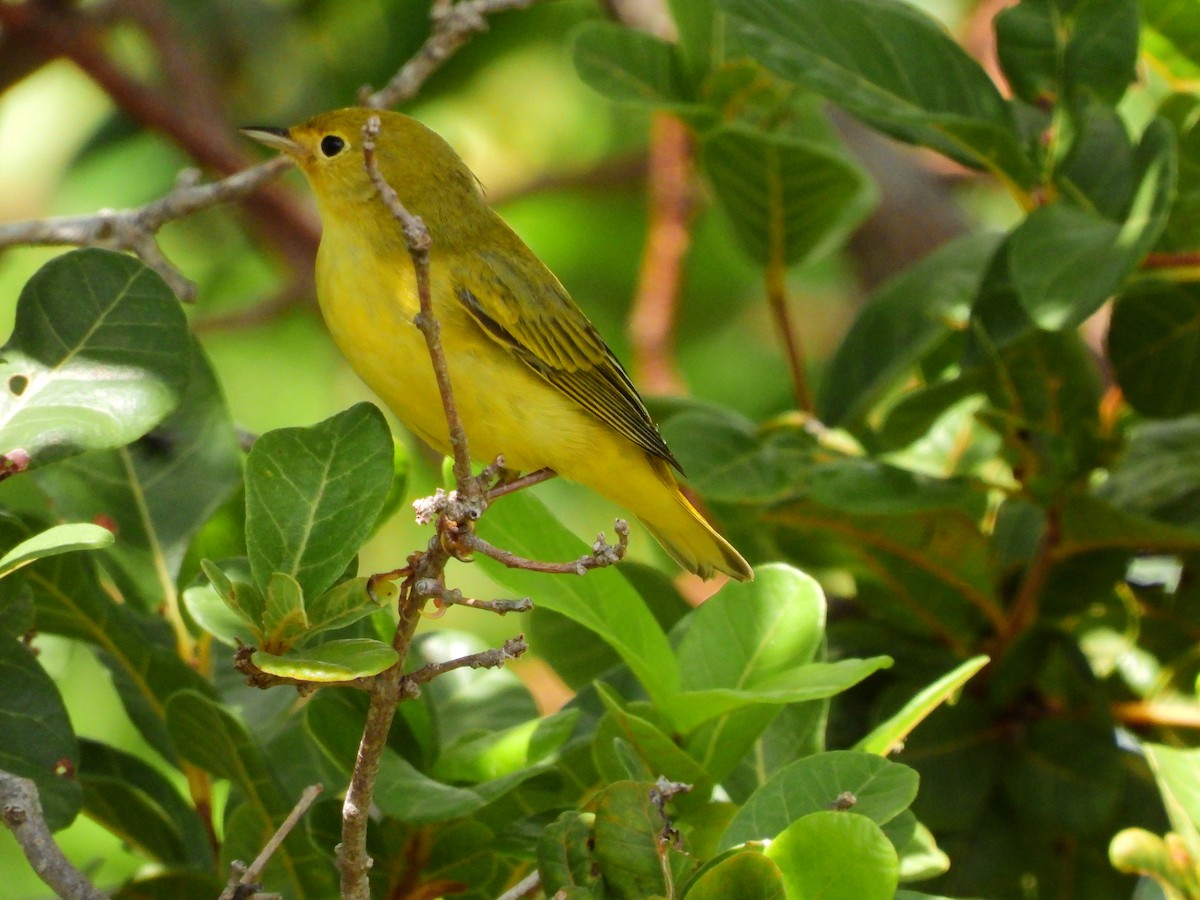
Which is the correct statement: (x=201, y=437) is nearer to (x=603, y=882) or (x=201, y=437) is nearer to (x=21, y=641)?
(x=21, y=641)

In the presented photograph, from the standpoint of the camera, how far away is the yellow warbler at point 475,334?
7.68 ft

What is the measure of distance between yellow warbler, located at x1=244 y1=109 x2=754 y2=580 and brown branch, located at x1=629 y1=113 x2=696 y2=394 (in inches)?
44.5

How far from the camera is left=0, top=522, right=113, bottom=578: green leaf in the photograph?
1.43m

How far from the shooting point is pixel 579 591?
1.81 m

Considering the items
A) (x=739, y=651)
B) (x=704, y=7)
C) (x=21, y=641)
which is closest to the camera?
(x=21, y=641)

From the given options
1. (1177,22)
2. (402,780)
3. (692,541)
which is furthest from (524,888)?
(1177,22)

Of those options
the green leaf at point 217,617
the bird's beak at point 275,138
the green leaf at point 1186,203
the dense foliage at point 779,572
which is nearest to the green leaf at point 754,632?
the dense foliage at point 779,572

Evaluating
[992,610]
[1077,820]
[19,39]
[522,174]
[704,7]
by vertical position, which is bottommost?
[1077,820]

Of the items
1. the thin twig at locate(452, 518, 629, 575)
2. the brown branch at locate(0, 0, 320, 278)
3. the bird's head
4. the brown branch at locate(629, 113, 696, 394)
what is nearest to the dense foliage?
the thin twig at locate(452, 518, 629, 575)

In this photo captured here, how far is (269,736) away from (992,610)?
125 cm

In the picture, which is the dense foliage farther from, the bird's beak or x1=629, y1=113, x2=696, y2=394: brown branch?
x1=629, y1=113, x2=696, y2=394: brown branch

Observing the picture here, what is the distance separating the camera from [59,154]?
530 cm

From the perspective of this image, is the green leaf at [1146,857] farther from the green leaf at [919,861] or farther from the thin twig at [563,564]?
the thin twig at [563,564]

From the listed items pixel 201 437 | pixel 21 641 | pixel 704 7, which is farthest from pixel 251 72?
pixel 21 641
